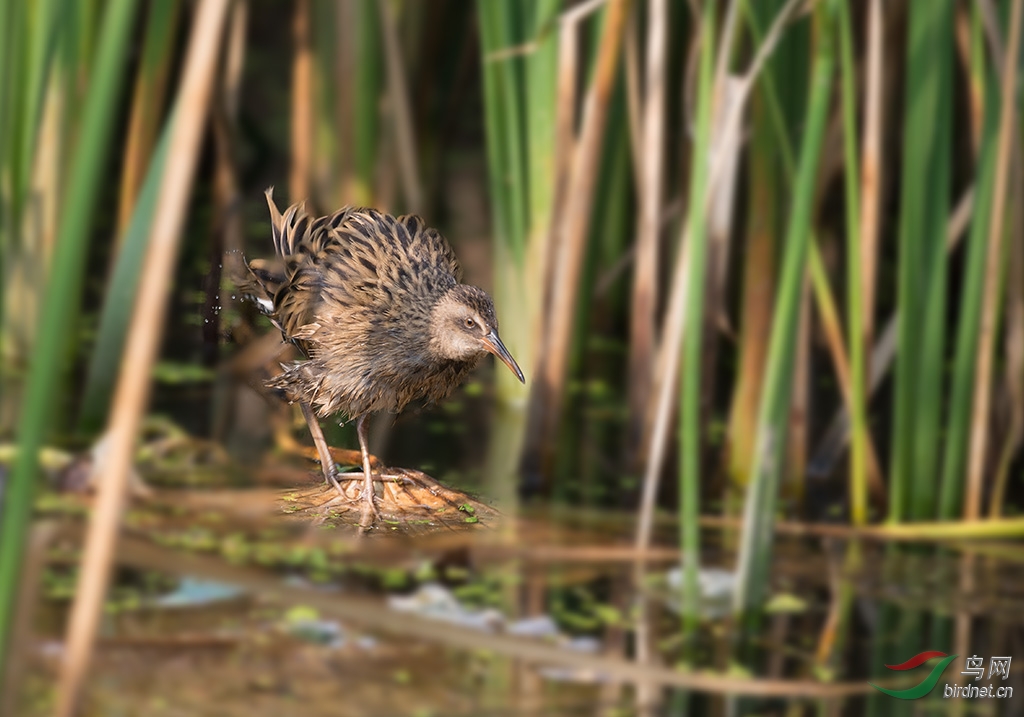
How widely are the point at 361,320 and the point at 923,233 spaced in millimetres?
2148

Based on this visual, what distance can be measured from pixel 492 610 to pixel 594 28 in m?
1.12

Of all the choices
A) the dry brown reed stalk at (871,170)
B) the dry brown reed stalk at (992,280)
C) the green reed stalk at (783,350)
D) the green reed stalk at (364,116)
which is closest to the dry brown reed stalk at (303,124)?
the green reed stalk at (364,116)

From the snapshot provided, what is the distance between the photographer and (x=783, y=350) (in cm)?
197

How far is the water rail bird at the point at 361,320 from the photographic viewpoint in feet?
1.36

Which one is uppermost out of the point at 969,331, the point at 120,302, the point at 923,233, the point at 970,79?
the point at 970,79

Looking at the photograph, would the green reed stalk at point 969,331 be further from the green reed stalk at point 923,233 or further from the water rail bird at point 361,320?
the water rail bird at point 361,320

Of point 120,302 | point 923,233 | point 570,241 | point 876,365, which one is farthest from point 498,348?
point 876,365

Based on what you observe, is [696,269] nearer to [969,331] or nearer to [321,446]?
[969,331]

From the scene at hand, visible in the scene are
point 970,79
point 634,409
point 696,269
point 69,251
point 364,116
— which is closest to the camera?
point 69,251

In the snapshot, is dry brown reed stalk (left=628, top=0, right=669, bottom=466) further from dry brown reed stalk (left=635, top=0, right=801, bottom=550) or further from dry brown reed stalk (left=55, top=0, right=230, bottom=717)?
dry brown reed stalk (left=55, top=0, right=230, bottom=717)

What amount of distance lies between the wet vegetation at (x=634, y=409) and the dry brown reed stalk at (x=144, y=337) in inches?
30.3

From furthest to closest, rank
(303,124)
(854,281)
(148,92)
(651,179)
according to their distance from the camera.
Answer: (854,281), (651,179), (148,92), (303,124)

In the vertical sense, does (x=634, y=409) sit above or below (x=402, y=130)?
below

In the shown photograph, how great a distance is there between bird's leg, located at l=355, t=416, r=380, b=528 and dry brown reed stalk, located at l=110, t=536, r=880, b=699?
5.92 feet
